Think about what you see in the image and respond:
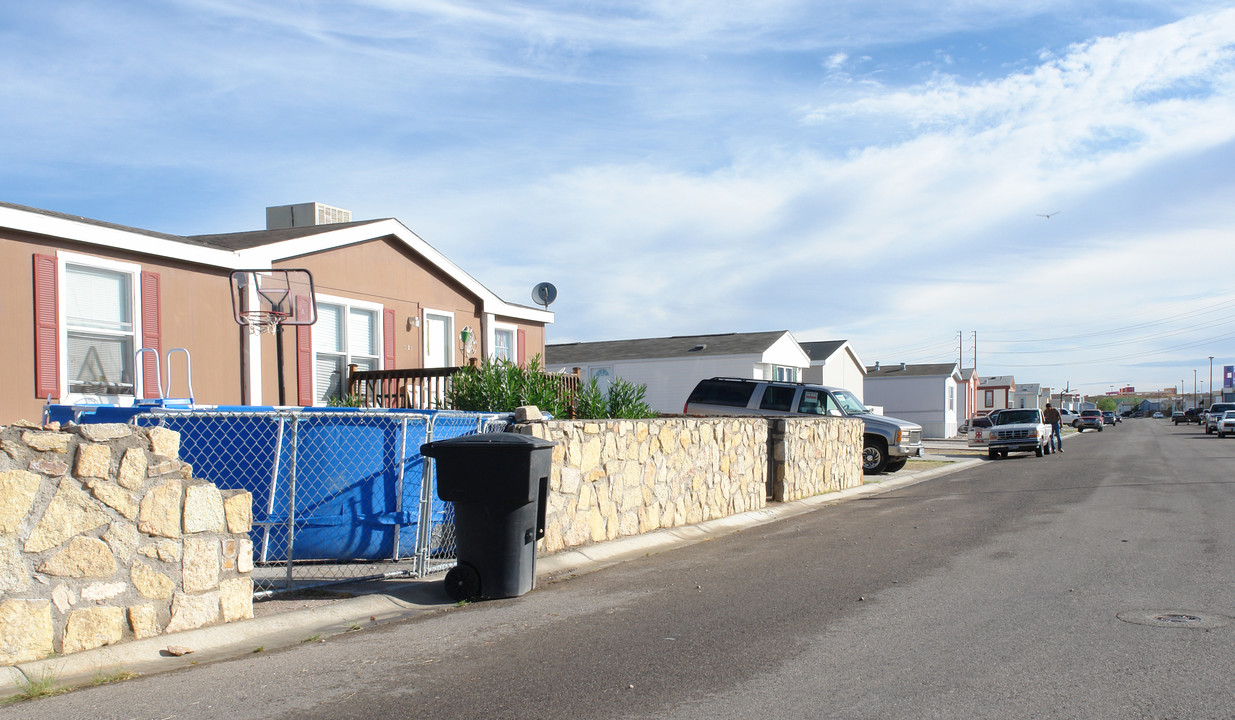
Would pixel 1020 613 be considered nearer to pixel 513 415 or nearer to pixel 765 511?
pixel 513 415

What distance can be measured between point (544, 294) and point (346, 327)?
676 centimetres

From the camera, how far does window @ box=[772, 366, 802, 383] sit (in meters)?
35.0

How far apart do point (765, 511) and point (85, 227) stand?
381 inches

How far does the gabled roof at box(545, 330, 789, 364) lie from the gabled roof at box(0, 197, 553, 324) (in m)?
16.6

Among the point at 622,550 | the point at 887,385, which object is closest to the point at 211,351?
the point at 622,550

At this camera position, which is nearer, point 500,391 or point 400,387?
point 500,391

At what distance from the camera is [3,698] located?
193 inches

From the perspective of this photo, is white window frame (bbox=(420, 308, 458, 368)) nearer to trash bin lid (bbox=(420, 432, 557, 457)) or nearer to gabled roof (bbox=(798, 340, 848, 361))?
trash bin lid (bbox=(420, 432, 557, 457))

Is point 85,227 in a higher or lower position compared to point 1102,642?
higher

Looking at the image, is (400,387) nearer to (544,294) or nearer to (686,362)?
(544,294)

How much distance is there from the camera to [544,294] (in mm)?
21047

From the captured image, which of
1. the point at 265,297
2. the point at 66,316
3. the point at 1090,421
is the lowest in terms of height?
the point at 1090,421

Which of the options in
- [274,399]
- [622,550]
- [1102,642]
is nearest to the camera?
[1102,642]

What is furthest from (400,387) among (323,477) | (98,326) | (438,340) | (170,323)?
(323,477)
